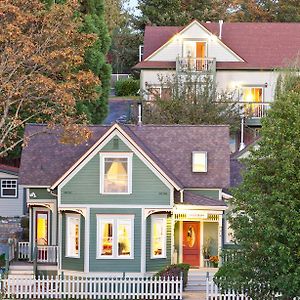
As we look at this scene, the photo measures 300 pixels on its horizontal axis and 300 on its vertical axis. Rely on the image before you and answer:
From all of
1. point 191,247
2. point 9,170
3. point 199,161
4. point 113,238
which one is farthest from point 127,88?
point 113,238

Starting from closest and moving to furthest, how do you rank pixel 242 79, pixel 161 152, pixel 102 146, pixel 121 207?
pixel 102 146, pixel 121 207, pixel 161 152, pixel 242 79

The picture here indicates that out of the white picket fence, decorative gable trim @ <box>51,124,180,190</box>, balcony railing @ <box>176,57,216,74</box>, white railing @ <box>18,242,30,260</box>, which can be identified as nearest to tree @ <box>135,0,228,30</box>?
balcony railing @ <box>176,57,216,74</box>

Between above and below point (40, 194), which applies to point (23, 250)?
below

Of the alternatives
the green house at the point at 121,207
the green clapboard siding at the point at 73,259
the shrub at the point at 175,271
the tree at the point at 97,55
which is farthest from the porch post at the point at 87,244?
the tree at the point at 97,55

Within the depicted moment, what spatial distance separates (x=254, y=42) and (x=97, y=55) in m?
11.8

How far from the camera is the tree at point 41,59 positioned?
35844mm

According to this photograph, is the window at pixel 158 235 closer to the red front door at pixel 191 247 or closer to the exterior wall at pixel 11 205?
the red front door at pixel 191 247

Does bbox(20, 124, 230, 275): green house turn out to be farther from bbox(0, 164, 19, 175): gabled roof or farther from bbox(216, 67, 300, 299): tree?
bbox(0, 164, 19, 175): gabled roof

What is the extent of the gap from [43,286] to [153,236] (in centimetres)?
504

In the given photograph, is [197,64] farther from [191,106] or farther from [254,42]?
[191,106]

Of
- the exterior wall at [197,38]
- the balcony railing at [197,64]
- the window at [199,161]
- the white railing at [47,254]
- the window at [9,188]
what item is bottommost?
the white railing at [47,254]

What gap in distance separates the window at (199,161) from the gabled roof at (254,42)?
25.3 metres

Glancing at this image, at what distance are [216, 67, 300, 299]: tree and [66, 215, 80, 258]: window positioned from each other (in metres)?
10.2

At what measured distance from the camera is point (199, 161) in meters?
40.2
